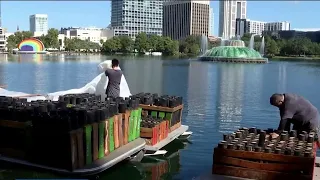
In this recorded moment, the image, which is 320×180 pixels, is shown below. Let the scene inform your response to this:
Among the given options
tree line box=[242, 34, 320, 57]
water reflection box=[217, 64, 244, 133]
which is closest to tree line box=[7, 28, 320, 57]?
tree line box=[242, 34, 320, 57]

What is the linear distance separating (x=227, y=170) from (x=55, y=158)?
134 inches

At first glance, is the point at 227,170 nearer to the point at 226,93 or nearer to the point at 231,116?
the point at 231,116

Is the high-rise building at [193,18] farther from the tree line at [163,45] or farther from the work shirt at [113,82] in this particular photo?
the work shirt at [113,82]

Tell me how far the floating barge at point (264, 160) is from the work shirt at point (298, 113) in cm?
57

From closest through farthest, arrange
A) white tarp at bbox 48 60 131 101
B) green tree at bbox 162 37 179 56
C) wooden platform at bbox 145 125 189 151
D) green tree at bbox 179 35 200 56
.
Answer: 1. wooden platform at bbox 145 125 189 151
2. white tarp at bbox 48 60 131 101
3. green tree at bbox 179 35 200 56
4. green tree at bbox 162 37 179 56

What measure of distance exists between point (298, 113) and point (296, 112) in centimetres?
6

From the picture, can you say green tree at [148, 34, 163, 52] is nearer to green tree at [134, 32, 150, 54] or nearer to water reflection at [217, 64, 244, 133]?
green tree at [134, 32, 150, 54]

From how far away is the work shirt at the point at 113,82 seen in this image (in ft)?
39.9

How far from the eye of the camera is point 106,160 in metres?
8.94

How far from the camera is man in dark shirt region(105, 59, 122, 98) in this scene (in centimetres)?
1220

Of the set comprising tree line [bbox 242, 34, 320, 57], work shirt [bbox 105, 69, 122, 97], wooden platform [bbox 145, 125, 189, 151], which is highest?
tree line [bbox 242, 34, 320, 57]

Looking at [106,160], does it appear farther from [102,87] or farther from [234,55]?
[234,55]

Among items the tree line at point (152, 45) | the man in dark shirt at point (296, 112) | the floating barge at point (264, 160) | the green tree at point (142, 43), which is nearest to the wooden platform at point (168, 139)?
the floating barge at point (264, 160)

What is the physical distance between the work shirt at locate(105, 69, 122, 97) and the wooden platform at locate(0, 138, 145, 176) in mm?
2231
